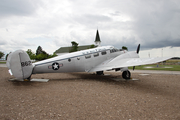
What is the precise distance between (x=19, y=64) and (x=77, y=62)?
16.1 feet

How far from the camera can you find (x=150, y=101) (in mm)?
6055

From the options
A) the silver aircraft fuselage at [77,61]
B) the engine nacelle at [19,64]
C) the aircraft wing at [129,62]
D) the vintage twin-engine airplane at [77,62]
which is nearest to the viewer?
the engine nacelle at [19,64]

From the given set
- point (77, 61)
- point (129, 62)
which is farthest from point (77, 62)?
point (129, 62)

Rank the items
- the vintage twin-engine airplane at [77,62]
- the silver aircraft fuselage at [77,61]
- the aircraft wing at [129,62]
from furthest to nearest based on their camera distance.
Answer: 1. the silver aircraft fuselage at [77,61]
2. the aircraft wing at [129,62]
3. the vintage twin-engine airplane at [77,62]

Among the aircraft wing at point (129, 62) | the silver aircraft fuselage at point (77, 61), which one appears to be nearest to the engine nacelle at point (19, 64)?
the silver aircraft fuselage at point (77, 61)

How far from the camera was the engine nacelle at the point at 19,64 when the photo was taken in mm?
8469

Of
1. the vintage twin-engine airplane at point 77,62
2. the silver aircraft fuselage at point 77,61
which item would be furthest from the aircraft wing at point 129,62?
the silver aircraft fuselage at point 77,61

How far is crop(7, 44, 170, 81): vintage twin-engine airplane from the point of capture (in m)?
8.71

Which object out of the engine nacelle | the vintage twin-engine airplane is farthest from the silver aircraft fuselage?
the engine nacelle

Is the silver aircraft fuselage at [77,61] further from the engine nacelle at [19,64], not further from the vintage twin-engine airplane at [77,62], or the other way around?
the engine nacelle at [19,64]

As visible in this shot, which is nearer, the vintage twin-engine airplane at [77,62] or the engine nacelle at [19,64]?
the engine nacelle at [19,64]

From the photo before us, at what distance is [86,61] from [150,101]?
7201mm

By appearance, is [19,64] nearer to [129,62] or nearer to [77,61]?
[77,61]

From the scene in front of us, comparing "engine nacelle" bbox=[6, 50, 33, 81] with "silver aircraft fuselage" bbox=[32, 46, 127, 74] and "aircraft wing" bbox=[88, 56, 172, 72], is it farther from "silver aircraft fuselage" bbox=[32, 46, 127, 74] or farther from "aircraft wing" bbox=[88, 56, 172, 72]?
"aircraft wing" bbox=[88, 56, 172, 72]
